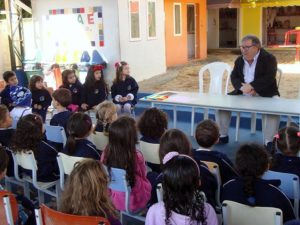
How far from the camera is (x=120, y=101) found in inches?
209

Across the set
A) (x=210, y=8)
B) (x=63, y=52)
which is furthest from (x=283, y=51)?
(x=63, y=52)

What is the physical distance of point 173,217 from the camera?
1.75 m

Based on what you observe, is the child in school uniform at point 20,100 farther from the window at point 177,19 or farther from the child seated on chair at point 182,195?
the window at point 177,19

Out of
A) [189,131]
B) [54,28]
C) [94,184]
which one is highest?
[54,28]

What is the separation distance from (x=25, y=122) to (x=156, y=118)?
38.8 inches

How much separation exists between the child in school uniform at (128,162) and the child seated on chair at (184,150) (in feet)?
0.69

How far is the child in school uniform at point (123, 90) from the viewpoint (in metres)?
5.30

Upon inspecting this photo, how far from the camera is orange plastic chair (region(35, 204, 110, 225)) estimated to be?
167 centimetres

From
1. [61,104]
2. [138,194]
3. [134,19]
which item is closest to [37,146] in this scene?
[138,194]

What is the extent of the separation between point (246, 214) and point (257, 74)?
2.83 metres

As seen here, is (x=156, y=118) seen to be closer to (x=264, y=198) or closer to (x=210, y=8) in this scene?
(x=264, y=198)

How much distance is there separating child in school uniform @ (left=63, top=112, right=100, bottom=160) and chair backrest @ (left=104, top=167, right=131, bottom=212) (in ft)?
1.31

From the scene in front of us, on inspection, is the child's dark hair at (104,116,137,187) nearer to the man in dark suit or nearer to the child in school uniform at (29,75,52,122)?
the man in dark suit

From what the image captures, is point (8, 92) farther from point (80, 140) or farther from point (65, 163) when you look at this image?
point (65, 163)
